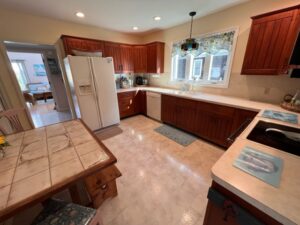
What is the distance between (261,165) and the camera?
0.74 m

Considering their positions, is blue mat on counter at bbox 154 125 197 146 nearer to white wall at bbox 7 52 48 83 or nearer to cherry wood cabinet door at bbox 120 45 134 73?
cherry wood cabinet door at bbox 120 45 134 73

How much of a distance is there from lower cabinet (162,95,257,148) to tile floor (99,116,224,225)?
0.28m

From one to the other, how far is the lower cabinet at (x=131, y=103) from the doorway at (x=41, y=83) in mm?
1831

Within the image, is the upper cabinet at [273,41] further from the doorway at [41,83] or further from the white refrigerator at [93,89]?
the doorway at [41,83]

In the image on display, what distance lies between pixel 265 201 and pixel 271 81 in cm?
230

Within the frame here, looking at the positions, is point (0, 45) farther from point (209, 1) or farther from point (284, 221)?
point (284, 221)

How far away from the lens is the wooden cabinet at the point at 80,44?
2714 millimetres

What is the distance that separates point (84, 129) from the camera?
1.46 m

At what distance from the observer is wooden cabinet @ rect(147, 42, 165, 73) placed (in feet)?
11.3

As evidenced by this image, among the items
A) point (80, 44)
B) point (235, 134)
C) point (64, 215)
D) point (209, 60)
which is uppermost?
point (80, 44)

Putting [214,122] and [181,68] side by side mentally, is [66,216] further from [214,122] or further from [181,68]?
[181,68]

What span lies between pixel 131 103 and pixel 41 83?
7.13m

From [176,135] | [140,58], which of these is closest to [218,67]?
[176,135]

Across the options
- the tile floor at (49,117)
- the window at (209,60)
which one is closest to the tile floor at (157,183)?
the window at (209,60)
